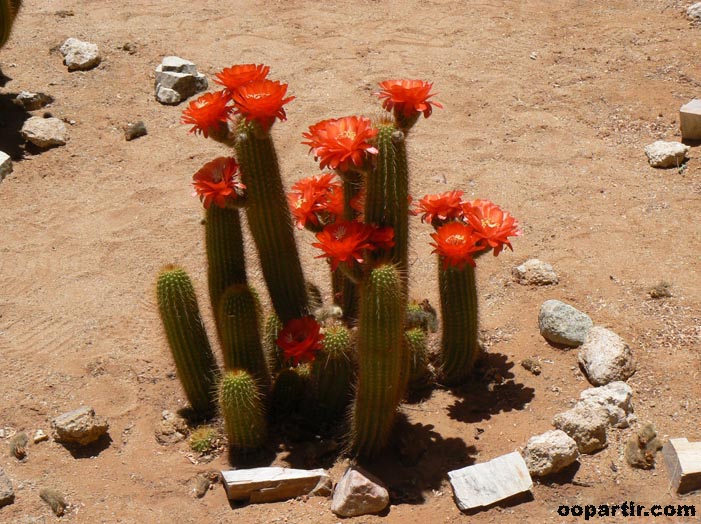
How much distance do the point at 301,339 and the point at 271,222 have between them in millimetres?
548

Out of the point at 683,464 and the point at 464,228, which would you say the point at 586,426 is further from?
Answer: the point at 464,228

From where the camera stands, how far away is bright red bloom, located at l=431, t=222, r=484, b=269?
3.81m

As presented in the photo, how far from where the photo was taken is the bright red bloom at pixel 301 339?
3.80m

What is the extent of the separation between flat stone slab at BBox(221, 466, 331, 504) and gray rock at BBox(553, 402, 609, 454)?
3.62 feet

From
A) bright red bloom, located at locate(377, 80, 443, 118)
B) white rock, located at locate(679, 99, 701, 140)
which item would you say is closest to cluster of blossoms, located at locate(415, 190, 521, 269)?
bright red bloom, located at locate(377, 80, 443, 118)

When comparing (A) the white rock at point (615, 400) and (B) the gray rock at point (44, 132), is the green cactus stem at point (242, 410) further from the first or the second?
(B) the gray rock at point (44, 132)

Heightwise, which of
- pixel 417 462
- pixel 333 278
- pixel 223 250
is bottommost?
pixel 417 462

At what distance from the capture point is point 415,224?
19.3 ft

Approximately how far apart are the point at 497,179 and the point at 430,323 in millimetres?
1950

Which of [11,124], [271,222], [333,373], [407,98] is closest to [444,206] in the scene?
[407,98]

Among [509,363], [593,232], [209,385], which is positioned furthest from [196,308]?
[593,232]

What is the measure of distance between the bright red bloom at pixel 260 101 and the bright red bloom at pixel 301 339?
0.88 m

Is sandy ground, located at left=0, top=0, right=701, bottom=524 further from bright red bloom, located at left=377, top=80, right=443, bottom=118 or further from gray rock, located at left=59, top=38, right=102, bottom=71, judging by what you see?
bright red bloom, located at left=377, top=80, right=443, bottom=118

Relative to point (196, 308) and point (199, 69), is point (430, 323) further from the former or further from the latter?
point (199, 69)
